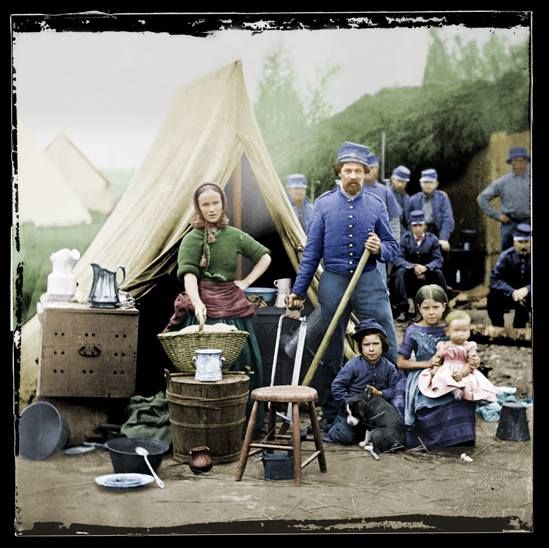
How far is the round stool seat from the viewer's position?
6808mm

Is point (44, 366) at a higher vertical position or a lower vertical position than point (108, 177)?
lower

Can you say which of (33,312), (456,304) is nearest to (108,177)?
(33,312)

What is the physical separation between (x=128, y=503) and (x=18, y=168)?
250cm

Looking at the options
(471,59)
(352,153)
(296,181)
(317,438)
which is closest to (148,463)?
(317,438)

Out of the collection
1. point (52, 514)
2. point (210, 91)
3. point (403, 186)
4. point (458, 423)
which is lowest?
point (52, 514)

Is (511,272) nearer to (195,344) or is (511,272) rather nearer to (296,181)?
(296,181)

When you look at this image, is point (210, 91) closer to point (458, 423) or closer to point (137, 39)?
point (137, 39)

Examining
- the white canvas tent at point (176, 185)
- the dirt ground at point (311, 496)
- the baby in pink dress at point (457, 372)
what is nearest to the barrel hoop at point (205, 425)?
the dirt ground at point (311, 496)

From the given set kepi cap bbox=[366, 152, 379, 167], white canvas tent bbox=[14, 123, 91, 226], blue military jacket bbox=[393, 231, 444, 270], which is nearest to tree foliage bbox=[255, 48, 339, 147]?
kepi cap bbox=[366, 152, 379, 167]

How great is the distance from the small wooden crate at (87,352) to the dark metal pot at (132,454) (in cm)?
36

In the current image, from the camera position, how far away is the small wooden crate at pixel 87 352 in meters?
7.23

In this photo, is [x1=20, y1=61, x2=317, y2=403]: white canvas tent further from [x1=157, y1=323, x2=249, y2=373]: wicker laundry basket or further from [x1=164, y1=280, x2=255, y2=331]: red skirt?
[x1=157, y1=323, x2=249, y2=373]: wicker laundry basket

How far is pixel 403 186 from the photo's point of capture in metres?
7.39

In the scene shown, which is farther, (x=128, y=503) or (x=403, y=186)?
(x=403, y=186)
